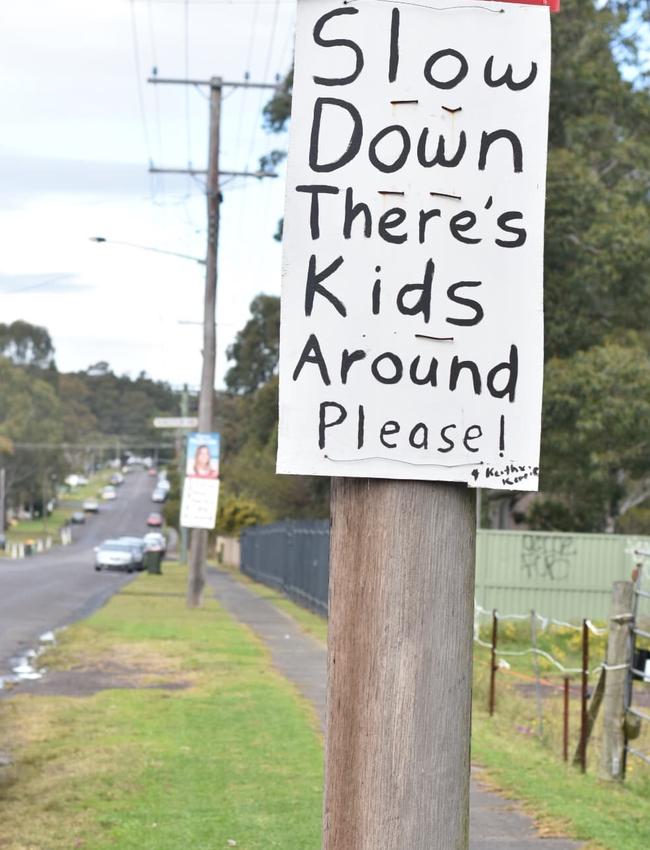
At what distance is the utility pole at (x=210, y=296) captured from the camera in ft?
94.9

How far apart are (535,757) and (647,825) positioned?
2486mm

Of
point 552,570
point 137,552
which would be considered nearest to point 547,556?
point 552,570

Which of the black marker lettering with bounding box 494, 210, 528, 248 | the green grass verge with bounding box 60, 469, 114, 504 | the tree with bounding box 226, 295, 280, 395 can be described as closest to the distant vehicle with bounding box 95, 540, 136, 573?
the tree with bounding box 226, 295, 280, 395

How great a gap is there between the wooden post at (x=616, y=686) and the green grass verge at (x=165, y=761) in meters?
1.91

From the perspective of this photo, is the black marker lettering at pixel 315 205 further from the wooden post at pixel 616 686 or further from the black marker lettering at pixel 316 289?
the wooden post at pixel 616 686

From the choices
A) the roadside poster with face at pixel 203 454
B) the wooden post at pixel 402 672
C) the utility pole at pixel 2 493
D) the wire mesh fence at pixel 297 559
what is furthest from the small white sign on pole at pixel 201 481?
the utility pole at pixel 2 493

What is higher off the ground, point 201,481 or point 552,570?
point 201,481

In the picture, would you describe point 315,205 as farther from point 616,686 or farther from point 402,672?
point 616,686

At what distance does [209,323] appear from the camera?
2886cm

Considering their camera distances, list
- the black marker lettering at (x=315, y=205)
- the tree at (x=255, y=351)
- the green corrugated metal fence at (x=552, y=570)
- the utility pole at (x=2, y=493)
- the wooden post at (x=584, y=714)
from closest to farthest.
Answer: the black marker lettering at (x=315, y=205) → the wooden post at (x=584, y=714) → the green corrugated metal fence at (x=552, y=570) → the tree at (x=255, y=351) → the utility pole at (x=2, y=493)

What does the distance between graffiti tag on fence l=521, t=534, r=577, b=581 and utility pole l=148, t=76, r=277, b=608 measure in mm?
7953

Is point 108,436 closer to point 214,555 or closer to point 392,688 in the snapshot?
point 214,555

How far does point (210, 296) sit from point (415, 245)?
26549 millimetres

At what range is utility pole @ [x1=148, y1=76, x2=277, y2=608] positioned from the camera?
28.9m
